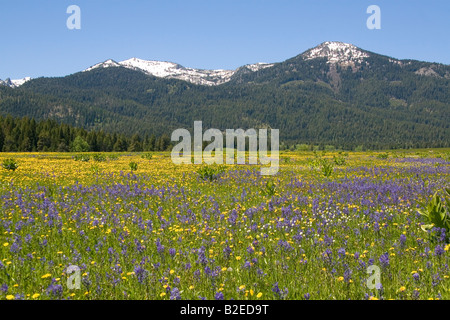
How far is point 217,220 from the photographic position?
9.52 m

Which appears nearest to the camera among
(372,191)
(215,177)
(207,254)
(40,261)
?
(40,261)

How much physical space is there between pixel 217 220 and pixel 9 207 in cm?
687

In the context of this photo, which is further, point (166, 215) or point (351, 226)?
point (166, 215)

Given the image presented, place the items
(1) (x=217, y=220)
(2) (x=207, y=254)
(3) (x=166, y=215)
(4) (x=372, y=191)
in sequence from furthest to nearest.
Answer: (4) (x=372, y=191)
(3) (x=166, y=215)
(1) (x=217, y=220)
(2) (x=207, y=254)

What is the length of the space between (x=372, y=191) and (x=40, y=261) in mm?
11941

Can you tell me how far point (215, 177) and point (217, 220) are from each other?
979 cm

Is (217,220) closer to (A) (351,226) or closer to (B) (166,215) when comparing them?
(B) (166,215)
